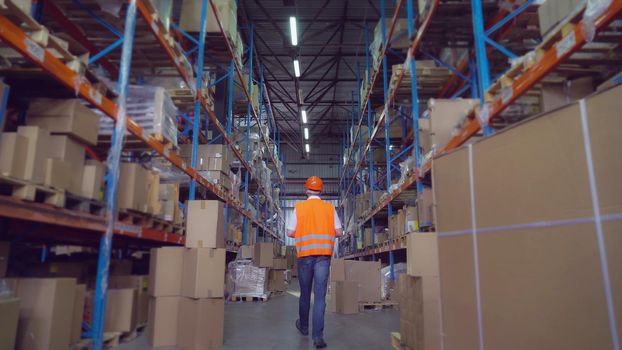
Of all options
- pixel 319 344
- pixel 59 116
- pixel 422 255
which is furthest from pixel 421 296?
pixel 59 116

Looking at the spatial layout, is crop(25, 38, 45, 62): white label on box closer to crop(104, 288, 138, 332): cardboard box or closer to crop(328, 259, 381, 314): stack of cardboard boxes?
crop(104, 288, 138, 332): cardboard box

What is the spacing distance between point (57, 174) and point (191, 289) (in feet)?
5.51

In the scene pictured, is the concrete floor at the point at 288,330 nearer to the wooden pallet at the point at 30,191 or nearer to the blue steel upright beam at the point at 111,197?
the blue steel upright beam at the point at 111,197

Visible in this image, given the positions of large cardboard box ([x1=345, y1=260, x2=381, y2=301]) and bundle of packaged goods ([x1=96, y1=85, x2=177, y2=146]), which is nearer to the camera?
bundle of packaged goods ([x1=96, y1=85, x2=177, y2=146])

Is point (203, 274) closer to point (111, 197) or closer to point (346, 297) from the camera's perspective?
point (111, 197)

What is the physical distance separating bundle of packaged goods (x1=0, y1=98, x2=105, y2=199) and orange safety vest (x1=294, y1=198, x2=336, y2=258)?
Answer: 6.65 feet

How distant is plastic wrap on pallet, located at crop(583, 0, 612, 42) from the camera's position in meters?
2.38

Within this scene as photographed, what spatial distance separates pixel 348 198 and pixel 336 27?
830 centimetres

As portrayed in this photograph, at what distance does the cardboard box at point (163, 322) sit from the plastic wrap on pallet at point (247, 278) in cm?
424

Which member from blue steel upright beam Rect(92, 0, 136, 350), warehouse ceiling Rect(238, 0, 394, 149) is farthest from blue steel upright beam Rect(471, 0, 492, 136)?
warehouse ceiling Rect(238, 0, 394, 149)

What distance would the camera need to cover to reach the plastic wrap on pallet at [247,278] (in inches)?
326

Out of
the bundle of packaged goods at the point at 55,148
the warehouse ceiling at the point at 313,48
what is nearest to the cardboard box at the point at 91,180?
the bundle of packaged goods at the point at 55,148

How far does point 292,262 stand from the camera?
1889 centimetres

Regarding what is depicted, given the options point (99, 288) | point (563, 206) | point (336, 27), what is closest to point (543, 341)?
point (563, 206)
